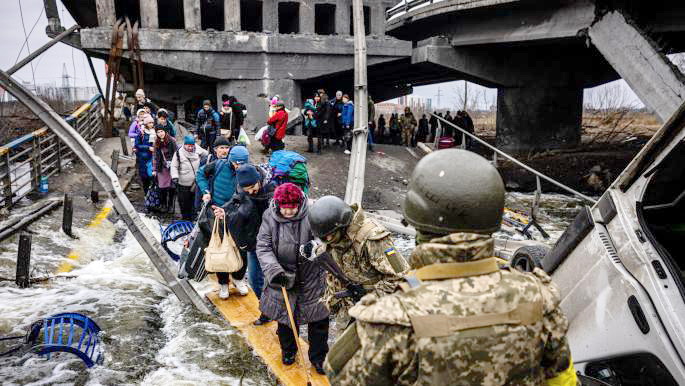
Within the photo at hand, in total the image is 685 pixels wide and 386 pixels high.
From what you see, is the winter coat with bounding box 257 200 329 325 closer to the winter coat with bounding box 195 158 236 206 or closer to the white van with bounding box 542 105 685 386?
the white van with bounding box 542 105 685 386

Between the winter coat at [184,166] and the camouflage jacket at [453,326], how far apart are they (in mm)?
7276

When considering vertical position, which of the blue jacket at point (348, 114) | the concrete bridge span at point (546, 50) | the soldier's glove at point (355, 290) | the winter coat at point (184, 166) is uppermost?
the concrete bridge span at point (546, 50)

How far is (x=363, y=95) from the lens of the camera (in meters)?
7.70

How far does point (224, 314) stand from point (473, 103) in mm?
52803

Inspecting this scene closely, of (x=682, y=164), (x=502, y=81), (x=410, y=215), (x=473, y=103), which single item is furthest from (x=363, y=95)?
(x=473, y=103)

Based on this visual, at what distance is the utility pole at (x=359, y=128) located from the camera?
23.8ft

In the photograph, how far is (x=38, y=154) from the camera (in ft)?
32.4

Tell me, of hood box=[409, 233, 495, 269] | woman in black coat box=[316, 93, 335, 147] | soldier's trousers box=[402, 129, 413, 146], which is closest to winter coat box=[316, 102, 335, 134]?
woman in black coat box=[316, 93, 335, 147]

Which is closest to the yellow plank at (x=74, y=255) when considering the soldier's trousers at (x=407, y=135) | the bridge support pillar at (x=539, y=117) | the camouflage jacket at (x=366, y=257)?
the camouflage jacket at (x=366, y=257)

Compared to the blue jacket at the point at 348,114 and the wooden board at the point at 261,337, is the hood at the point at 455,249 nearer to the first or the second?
the wooden board at the point at 261,337

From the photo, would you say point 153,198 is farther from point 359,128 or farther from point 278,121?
point 359,128

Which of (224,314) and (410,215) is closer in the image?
(410,215)

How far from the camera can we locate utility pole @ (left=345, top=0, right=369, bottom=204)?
23.8 feet

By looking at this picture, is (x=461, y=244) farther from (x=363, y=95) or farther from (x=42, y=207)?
(x=42, y=207)
